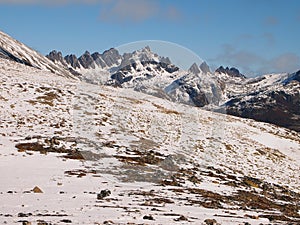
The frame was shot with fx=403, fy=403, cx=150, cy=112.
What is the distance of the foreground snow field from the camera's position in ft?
64.2

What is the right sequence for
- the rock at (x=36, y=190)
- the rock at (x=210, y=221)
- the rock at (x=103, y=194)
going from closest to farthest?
the rock at (x=210, y=221)
the rock at (x=103, y=194)
the rock at (x=36, y=190)

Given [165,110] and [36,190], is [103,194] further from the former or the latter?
[165,110]

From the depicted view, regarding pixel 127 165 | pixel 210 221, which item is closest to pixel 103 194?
pixel 210 221

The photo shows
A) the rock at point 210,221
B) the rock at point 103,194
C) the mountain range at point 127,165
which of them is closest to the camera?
the rock at point 210,221

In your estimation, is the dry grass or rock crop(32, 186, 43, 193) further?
the dry grass

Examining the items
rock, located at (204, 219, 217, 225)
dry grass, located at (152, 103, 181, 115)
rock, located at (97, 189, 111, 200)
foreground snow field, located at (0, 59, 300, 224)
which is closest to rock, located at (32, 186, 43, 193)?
foreground snow field, located at (0, 59, 300, 224)

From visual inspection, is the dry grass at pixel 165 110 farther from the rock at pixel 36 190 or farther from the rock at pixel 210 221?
the rock at pixel 210 221

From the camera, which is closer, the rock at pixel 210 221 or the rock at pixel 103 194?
the rock at pixel 210 221

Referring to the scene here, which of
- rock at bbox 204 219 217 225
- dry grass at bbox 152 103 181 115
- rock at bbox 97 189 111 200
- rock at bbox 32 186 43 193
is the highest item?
dry grass at bbox 152 103 181 115

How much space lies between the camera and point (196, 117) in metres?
78.8

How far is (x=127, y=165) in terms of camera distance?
3316 centimetres

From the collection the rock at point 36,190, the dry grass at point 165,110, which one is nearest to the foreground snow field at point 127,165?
the rock at point 36,190

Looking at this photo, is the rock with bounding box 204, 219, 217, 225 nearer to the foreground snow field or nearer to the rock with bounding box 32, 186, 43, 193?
the foreground snow field

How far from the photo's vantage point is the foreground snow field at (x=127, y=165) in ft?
64.2
